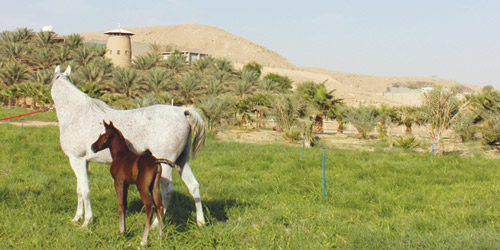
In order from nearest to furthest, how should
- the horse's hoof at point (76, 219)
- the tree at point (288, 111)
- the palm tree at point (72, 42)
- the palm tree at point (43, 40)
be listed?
1. the horse's hoof at point (76, 219)
2. the tree at point (288, 111)
3. the palm tree at point (72, 42)
4. the palm tree at point (43, 40)

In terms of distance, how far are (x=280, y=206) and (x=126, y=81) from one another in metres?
32.4

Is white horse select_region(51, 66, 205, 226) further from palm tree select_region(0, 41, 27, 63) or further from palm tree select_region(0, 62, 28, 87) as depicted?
palm tree select_region(0, 41, 27, 63)

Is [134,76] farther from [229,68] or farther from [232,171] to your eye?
[232,171]

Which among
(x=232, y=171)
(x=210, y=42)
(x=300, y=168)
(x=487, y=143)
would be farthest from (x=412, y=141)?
(x=210, y=42)

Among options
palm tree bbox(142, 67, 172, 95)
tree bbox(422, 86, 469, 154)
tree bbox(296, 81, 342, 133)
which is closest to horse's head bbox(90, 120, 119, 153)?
tree bbox(422, 86, 469, 154)

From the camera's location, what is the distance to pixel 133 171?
4.38 metres

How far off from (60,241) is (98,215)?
3.54 ft

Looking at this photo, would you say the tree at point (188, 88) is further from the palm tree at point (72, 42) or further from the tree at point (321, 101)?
the palm tree at point (72, 42)

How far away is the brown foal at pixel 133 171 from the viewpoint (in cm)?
431

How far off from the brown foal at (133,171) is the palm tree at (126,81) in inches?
1304

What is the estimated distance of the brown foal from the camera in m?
4.31

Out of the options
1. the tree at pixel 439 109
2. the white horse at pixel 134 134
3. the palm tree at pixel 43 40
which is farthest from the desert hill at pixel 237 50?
the white horse at pixel 134 134

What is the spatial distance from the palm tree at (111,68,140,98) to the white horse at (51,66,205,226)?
3202 centimetres

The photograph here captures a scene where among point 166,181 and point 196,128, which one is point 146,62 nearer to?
point 196,128
